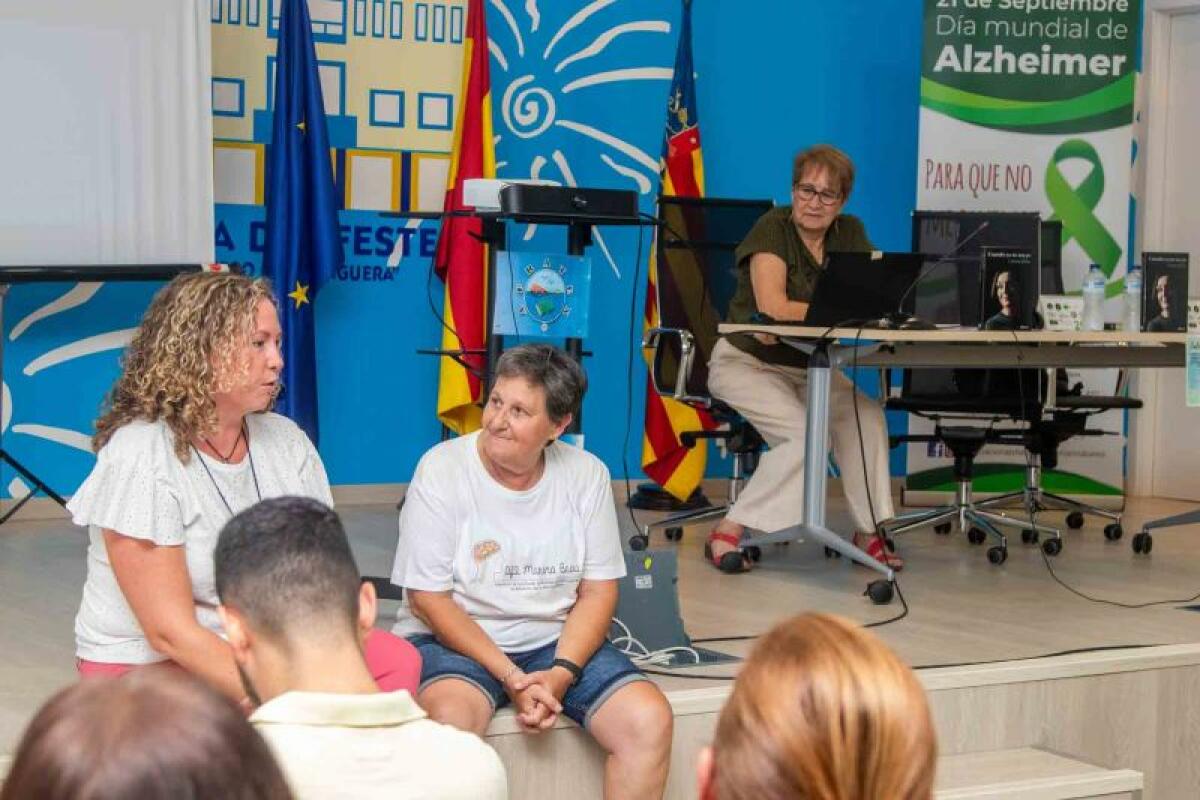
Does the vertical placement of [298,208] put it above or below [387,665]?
above

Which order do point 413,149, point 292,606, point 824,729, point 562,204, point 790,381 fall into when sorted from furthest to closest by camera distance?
point 413,149 < point 790,381 < point 562,204 < point 292,606 < point 824,729

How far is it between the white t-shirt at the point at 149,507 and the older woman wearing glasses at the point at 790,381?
7.81ft

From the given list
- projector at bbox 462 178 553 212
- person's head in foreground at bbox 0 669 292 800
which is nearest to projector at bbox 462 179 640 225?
projector at bbox 462 178 553 212

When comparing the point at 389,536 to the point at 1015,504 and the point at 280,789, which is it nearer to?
the point at 1015,504

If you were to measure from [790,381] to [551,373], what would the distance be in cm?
221

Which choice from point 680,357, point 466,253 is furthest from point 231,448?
point 466,253

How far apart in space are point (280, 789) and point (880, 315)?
3.97 m

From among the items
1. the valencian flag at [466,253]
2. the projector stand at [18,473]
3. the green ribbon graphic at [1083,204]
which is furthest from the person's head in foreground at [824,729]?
the green ribbon graphic at [1083,204]

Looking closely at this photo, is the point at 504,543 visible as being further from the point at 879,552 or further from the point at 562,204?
the point at 879,552

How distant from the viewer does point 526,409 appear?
10.9ft

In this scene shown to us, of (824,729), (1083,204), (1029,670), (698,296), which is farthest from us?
(1083,204)

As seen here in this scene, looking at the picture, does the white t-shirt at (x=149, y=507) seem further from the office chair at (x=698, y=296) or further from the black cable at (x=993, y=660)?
the office chair at (x=698, y=296)

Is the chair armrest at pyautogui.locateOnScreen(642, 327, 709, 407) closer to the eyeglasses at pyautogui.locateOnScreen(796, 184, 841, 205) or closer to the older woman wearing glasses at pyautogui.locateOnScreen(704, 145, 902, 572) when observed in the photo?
the older woman wearing glasses at pyautogui.locateOnScreen(704, 145, 902, 572)

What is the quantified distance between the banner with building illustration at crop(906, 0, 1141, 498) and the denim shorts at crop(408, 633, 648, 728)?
394 cm
